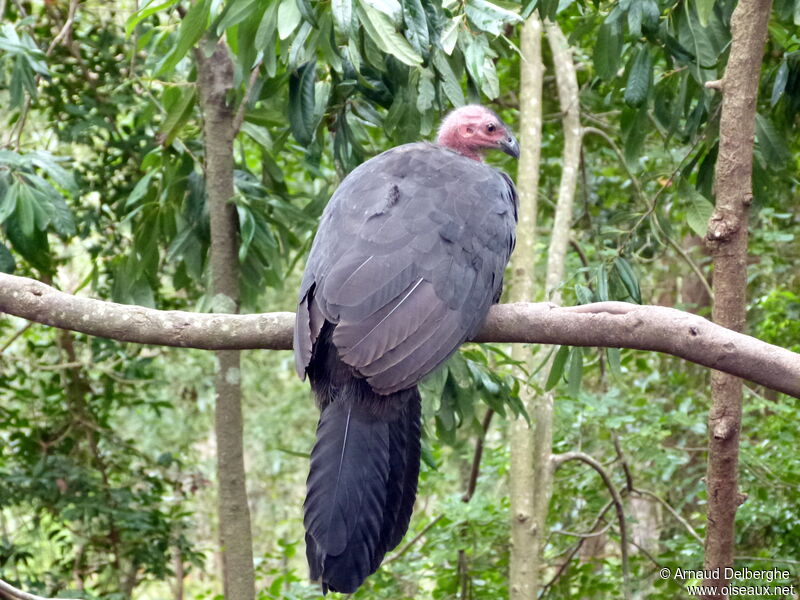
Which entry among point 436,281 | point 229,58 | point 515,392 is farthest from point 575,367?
point 229,58

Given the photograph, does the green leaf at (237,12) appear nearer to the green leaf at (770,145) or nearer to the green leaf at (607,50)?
the green leaf at (607,50)

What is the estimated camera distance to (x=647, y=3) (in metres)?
3.21

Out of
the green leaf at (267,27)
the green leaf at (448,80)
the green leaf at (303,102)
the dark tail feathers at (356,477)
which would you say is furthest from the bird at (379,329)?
the green leaf at (267,27)

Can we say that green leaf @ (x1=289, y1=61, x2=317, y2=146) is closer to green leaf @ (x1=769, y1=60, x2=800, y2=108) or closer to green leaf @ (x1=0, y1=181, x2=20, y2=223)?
green leaf @ (x1=0, y1=181, x2=20, y2=223)

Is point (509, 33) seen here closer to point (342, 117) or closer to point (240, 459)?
point (342, 117)

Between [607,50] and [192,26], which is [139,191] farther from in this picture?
[607,50]

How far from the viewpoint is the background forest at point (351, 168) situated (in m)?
3.43

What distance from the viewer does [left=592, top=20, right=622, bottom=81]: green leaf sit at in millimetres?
3482

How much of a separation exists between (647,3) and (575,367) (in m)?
1.36

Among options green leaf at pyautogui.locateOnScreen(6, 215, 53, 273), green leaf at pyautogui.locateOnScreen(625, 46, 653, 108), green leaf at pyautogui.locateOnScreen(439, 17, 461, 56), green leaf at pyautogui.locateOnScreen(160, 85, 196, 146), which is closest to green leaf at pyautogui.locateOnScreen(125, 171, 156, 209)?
green leaf at pyautogui.locateOnScreen(160, 85, 196, 146)

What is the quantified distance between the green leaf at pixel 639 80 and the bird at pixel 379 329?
791mm

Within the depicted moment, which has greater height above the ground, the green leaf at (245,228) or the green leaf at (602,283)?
the green leaf at (245,228)

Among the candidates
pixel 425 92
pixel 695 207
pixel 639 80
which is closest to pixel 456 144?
pixel 425 92

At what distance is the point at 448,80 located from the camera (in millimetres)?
3172
